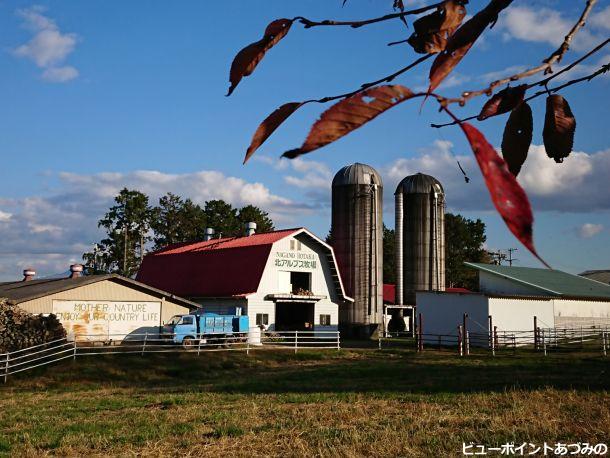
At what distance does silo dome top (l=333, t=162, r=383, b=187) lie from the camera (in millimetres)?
47000

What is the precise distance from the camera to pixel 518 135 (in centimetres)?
136

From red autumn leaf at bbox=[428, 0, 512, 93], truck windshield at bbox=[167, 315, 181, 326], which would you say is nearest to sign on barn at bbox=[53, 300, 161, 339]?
truck windshield at bbox=[167, 315, 181, 326]

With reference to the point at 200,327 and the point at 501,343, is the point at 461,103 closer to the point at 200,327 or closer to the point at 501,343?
the point at 200,327

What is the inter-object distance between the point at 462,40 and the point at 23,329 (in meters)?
30.7

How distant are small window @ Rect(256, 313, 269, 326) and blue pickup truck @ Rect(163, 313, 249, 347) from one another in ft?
7.46

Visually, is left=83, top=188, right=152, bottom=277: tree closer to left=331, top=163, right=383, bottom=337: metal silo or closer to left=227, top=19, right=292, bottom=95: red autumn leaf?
left=331, top=163, right=383, bottom=337: metal silo

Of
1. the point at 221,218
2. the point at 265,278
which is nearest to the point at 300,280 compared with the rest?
the point at 265,278

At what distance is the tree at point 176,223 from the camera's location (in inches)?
2980

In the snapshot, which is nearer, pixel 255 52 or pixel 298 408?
pixel 255 52

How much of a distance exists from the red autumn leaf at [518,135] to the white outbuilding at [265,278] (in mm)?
36346

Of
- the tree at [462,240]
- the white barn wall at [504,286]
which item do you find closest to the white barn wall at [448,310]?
the white barn wall at [504,286]

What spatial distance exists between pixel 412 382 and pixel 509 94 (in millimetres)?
21232

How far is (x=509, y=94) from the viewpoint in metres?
1.31

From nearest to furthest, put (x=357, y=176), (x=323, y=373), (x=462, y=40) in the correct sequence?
1. (x=462, y=40)
2. (x=323, y=373)
3. (x=357, y=176)
